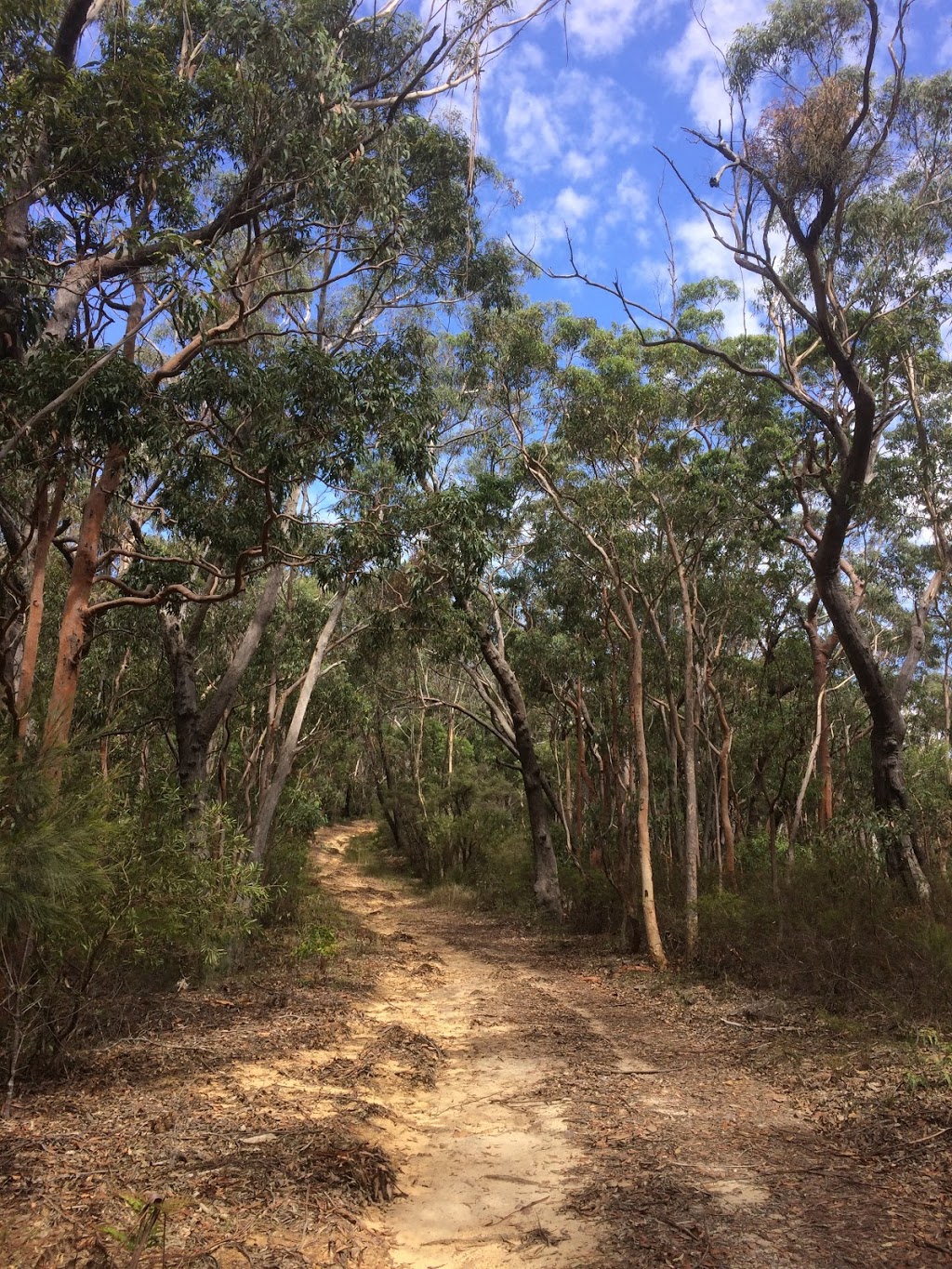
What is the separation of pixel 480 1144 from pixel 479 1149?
72 millimetres

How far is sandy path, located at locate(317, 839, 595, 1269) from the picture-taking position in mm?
3672

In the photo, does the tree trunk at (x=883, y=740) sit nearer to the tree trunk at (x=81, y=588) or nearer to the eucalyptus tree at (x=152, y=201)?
the eucalyptus tree at (x=152, y=201)

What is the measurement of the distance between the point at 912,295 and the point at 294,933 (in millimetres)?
12807

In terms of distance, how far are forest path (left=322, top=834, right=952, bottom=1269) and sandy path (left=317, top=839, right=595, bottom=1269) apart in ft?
0.04

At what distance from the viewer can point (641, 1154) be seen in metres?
4.67

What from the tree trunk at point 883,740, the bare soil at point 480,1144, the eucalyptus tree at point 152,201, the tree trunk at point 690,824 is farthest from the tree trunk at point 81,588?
the tree trunk at point 883,740

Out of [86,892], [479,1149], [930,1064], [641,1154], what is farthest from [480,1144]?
[930,1064]

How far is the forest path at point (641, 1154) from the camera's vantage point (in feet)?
11.6

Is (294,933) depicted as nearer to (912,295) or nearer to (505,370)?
(505,370)

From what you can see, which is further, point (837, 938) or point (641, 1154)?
point (837, 938)

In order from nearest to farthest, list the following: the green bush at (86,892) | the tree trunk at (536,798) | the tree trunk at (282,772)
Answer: the green bush at (86,892) → the tree trunk at (282,772) → the tree trunk at (536,798)

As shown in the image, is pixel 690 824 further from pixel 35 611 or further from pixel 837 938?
pixel 35 611

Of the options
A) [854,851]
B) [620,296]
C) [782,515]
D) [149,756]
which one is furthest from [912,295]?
[149,756]

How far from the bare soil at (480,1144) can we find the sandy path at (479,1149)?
0.02 metres
